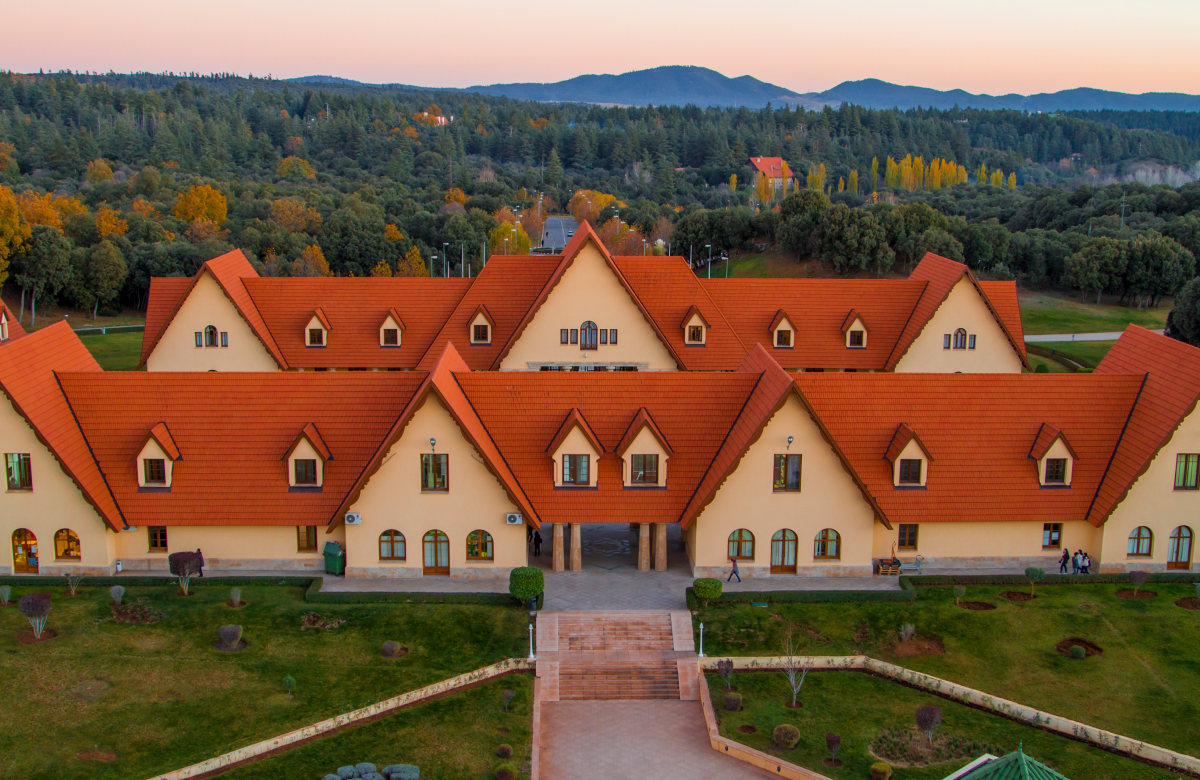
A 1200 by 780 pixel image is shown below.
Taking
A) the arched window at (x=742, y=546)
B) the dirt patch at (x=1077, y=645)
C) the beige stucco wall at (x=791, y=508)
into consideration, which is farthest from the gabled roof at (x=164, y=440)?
the dirt patch at (x=1077, y=645)

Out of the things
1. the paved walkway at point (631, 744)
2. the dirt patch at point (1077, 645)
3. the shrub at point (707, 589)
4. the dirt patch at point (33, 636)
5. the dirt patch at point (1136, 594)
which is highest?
the shrub at point (707, 589)

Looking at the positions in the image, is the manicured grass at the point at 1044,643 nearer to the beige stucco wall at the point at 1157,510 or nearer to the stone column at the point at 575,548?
the beige stucco wall at the point at 1157,510

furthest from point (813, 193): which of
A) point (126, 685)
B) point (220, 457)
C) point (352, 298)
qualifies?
point (126, 685)

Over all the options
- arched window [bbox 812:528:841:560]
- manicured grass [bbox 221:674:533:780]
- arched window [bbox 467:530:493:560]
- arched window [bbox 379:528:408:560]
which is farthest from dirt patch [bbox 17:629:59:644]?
arched window [bbox 812:528:841:560]

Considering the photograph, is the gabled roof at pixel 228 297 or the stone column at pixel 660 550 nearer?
the stone column at pixel 660 550

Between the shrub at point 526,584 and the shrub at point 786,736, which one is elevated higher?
the shrub at point 526,584

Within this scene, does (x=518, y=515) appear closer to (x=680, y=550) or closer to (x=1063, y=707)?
(x=680, y=550)
